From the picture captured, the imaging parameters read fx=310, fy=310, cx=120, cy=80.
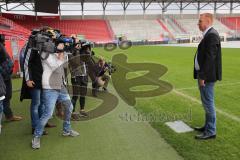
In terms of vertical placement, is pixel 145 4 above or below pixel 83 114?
above

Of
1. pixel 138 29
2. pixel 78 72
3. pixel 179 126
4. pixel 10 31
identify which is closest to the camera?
pixel 179 126

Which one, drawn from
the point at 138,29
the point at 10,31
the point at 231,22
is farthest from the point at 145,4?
the point at 10,31

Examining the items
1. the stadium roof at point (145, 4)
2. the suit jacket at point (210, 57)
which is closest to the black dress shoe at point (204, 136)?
the suit jacket at point (210, 57)

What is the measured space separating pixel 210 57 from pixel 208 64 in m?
0.12

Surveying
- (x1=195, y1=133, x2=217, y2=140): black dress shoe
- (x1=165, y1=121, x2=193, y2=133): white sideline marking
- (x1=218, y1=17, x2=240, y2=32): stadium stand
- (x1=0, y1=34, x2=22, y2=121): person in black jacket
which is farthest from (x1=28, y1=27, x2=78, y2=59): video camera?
(x1=218, y1=17, x2=240, y2=32): stadium stand

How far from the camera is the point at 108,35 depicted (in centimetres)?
4941

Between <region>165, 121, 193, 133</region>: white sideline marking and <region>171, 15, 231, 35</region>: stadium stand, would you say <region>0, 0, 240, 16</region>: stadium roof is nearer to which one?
<region>171, 15, 231, 35</region>: stadium stand

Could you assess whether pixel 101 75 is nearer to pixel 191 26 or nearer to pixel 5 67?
pixel 5 67

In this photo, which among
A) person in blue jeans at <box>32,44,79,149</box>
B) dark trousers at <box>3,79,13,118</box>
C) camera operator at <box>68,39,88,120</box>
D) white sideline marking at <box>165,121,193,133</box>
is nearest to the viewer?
person in blue jeans at <box>32,44,79,149</box>

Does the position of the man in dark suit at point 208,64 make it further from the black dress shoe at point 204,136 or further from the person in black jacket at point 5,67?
the person in black jacket at point 5,67

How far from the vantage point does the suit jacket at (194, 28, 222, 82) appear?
467 centimetres

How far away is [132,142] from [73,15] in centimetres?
4725

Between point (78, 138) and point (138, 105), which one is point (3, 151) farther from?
point (138, 105)

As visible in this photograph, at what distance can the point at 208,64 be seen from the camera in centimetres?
473
